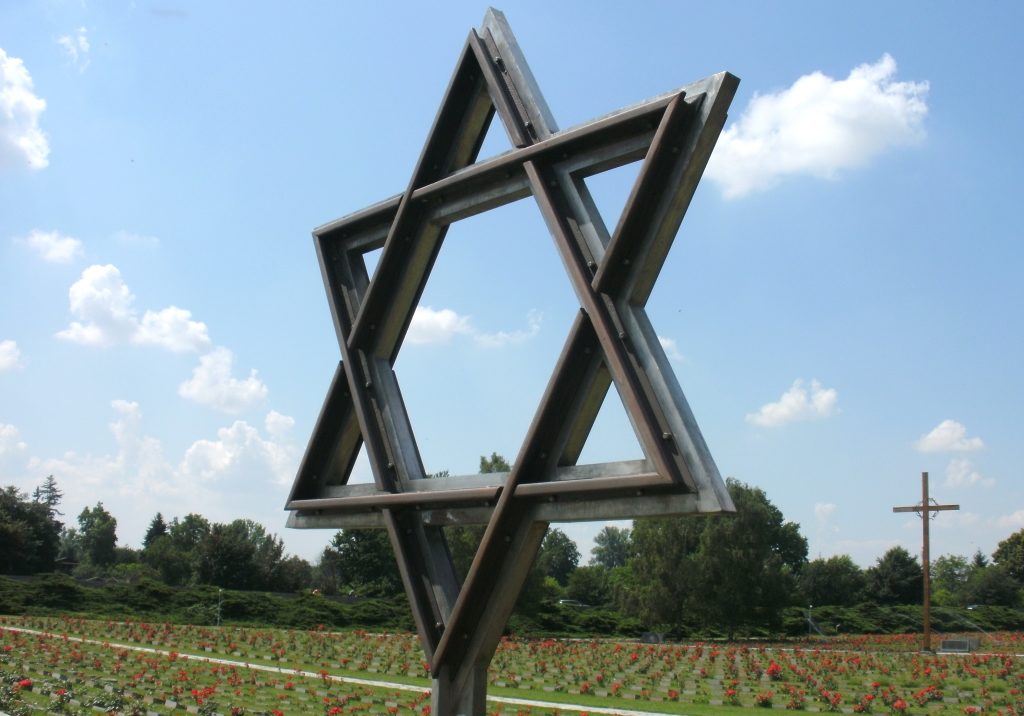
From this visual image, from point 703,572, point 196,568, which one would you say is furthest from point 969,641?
point 196,568

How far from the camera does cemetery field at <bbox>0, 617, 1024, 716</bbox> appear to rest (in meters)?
11.2

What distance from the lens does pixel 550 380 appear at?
467cm

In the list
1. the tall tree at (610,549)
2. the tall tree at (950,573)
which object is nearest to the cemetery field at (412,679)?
the tall tree at (950,573)

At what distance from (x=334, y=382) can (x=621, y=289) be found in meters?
2.24

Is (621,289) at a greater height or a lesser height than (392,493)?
greater

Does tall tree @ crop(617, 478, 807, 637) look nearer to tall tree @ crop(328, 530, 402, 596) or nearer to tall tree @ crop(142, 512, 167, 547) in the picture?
tall tree @ crop(328, 530, 402, 596)

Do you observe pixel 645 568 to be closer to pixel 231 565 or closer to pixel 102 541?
pixel 231 565

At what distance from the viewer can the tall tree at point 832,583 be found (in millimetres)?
56219

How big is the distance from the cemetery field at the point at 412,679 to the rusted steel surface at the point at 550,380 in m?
5.17

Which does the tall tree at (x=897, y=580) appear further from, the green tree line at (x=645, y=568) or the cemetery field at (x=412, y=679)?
the cemetery field at (x=412, y=679)

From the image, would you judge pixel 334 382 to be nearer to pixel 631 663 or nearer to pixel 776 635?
pixel 631 663

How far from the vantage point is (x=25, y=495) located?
52.8 m

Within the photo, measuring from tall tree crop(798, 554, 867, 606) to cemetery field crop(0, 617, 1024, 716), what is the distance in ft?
125

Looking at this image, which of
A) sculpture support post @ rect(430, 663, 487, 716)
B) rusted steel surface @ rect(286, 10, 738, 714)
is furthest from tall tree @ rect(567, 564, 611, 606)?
sculpture support post @ rect(430, 663, 487, 716)
